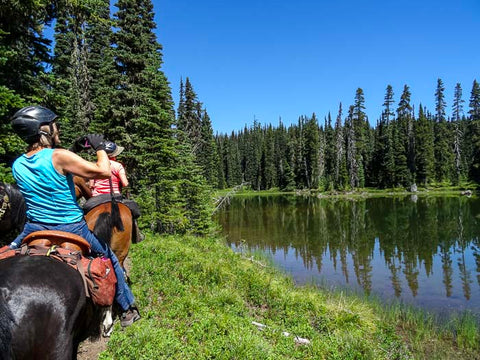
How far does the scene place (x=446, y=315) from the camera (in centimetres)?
1031

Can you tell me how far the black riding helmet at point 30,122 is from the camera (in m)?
2.96

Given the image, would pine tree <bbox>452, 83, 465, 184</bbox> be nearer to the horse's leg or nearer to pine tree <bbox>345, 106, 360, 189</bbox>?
pine tree <bbox>345, 106, 360, 189</bbox>

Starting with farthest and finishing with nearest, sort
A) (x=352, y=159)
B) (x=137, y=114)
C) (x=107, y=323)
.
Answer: (x=352, y=159)
(x=137, y=114)
(x=107, y=323)

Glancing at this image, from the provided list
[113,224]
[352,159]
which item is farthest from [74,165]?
→ [352,159]

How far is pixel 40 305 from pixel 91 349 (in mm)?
3304

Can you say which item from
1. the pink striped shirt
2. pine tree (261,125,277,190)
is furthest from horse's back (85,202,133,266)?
pine tree (261,125,277,190)

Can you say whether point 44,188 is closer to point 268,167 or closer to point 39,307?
point 39,307

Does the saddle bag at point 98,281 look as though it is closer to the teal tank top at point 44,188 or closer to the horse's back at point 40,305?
the horse's back at point 40,305

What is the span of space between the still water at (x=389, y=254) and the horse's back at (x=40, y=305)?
12.3 metres

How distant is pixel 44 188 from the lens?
9.86 ft

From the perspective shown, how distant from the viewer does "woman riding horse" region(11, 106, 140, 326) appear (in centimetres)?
294

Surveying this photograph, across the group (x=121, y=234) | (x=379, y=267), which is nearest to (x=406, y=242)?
(x=379, y=267)

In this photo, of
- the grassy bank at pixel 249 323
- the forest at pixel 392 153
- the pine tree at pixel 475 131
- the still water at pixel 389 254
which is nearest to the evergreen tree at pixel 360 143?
the forest at pixel 392 153

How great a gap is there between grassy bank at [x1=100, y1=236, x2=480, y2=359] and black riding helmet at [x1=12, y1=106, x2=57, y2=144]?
3681 mm
